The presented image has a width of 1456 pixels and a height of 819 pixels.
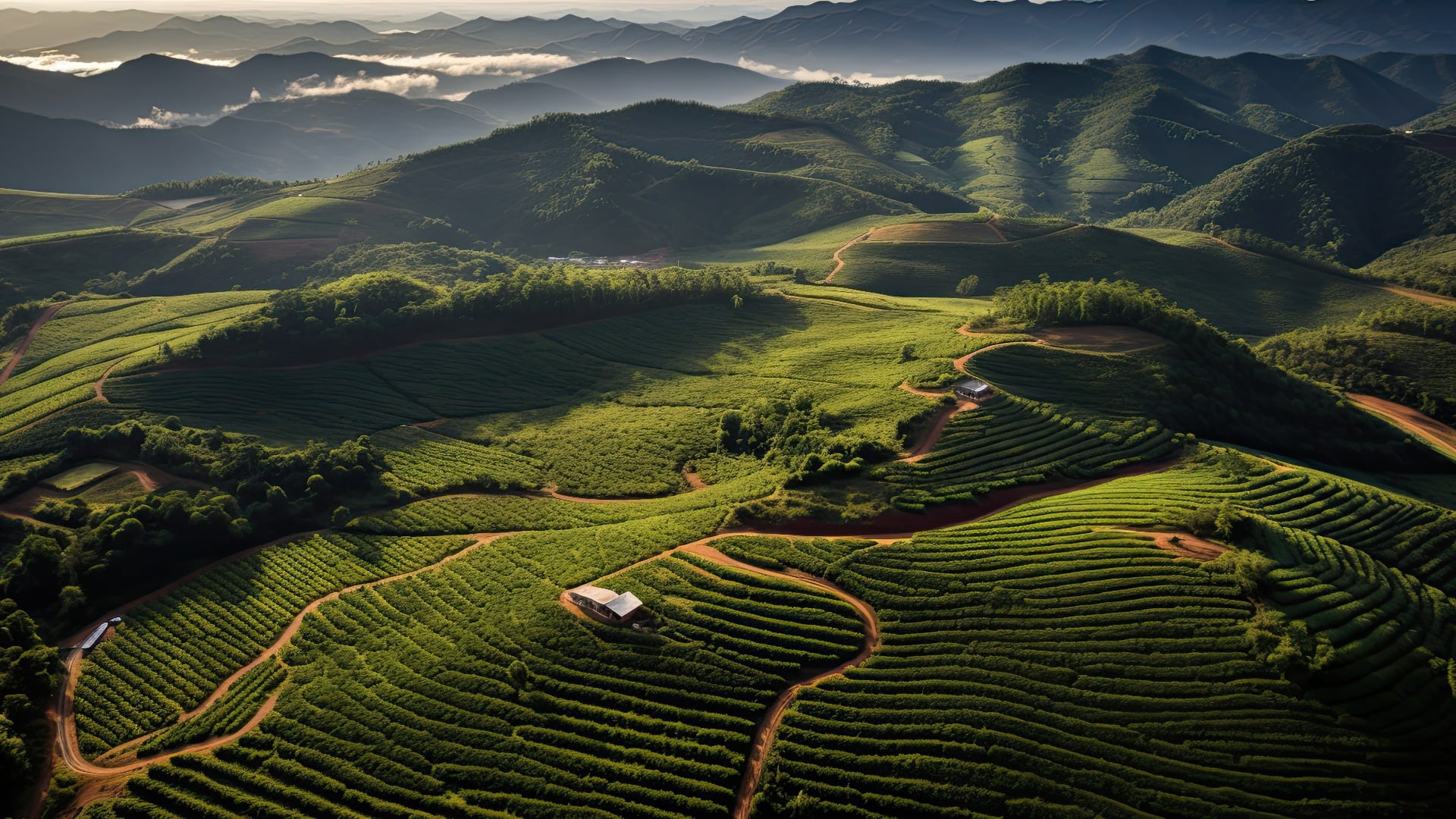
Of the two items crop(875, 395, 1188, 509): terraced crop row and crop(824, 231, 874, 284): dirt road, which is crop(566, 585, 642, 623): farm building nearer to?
crop(875, 395, 1188, 509): terraced crop row

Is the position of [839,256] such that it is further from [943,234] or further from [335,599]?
[335,599]

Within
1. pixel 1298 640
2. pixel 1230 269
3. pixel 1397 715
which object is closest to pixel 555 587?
pixel 1298 640

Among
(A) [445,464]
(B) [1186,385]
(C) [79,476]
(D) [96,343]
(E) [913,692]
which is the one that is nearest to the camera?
(E) [913,692]

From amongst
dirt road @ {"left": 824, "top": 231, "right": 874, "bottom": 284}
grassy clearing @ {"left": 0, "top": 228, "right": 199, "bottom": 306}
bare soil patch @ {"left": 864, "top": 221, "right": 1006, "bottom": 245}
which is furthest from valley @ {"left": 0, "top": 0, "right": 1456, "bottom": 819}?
bare soil patch @ {"left": 864, "top": 221, "right": 1006, "bottom": 245}

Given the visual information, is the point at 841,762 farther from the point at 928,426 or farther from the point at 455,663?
the point at 928,426

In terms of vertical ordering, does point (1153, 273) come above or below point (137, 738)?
above

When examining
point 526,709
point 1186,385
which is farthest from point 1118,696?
point 1186,385
